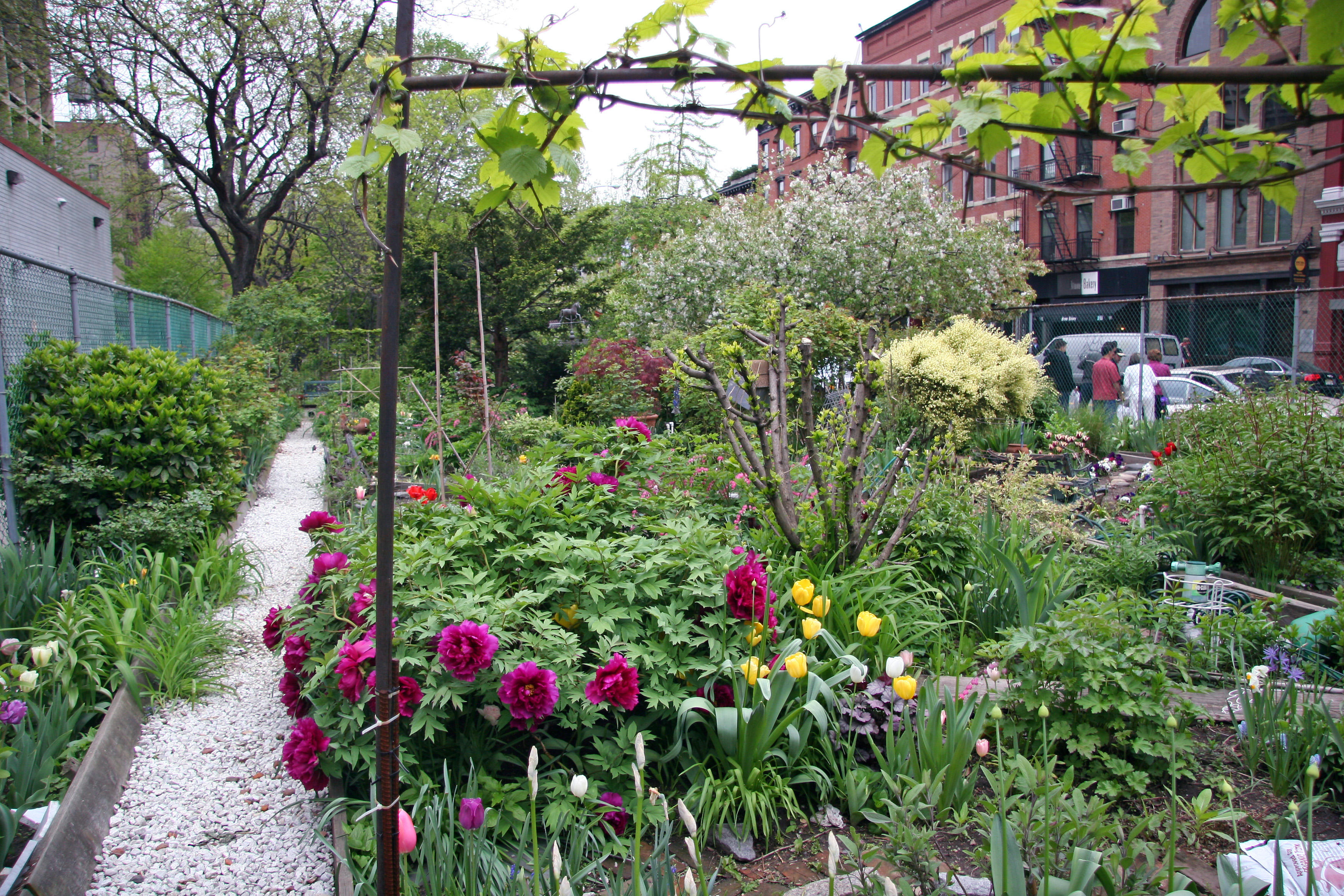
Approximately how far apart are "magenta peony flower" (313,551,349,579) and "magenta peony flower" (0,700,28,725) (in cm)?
95

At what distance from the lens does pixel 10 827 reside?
227cm

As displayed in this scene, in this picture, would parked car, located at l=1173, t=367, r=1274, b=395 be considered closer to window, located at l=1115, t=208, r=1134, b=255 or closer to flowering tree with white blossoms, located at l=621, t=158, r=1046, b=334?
flowering tree with white blossoms, located at l=621, t=158, r=1046, b=334

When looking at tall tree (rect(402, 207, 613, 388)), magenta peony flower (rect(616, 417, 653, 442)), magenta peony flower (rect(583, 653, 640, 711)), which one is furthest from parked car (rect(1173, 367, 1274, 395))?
tall tree (rect(402, 207, 613, 388))

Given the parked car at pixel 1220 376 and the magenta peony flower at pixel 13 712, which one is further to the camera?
the parked car at pixel 1220 376

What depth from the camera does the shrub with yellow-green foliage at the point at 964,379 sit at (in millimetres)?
6996

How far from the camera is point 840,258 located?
1532 centimetres

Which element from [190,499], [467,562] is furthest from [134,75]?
[467,562]

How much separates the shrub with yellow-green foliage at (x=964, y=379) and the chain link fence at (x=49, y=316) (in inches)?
238

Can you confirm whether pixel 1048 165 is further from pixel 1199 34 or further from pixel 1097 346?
pixel 1097 346

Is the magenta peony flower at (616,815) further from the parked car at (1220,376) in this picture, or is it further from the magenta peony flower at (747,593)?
the parked car at (1220,376)

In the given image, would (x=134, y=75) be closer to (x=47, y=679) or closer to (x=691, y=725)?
(x=47, y=679)

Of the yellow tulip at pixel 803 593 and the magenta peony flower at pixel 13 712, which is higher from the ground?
the yellow tulip at pixel 803 593

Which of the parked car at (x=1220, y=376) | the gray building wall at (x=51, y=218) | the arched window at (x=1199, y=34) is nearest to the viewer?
the parked car at (x=1220, y=376)

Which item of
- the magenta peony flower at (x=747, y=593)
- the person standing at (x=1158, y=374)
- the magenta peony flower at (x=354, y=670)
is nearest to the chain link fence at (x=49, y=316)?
the magenta peony flower at (x=354, y=670)
